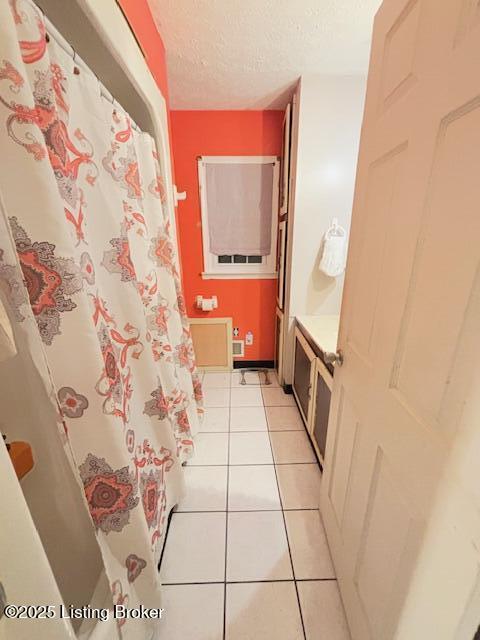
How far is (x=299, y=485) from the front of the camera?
1.47 m

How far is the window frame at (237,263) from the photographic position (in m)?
2.22

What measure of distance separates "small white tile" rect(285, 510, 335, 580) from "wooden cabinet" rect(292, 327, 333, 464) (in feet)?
1.07

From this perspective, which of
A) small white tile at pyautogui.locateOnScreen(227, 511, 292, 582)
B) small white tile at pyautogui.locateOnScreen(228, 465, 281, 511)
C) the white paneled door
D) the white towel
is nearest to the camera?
the white paneled door

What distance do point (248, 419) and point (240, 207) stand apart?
6.21 ft

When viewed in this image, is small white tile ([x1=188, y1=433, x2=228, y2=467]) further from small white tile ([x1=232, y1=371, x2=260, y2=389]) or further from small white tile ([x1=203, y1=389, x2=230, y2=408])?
small white tile ([x1=232, y1=371, x2=260, y2=389])

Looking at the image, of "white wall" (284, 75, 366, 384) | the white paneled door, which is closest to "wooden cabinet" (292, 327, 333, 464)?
"white wall" (284, 75, 366, 384)

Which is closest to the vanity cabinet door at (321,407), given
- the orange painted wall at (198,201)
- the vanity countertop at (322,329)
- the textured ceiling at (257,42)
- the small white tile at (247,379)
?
the vanity countertop at (322,329)

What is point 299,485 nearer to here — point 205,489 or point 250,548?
point 250,548

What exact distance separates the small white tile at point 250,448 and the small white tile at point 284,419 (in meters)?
0.14

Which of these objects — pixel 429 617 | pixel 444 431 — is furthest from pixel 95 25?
pixel 429 617

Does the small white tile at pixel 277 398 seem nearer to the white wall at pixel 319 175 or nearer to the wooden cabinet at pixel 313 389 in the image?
the wooden cabinet at pixel 313 389

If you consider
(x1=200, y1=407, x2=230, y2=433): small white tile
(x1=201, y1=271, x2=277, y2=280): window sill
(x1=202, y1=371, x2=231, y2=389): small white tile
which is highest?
(x1=201, y1=271, x2=277, y2=280): window sill

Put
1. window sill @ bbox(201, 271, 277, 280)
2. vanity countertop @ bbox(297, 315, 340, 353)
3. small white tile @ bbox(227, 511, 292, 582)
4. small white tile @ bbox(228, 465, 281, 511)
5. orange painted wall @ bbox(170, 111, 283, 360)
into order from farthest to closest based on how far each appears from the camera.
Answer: window sill @ bbox(201, 271, 277, 280), orange painted wall @ bbox(170, 111, 283, 360), vanity countertop @ bbox(297, 315, 340, 353), small white tile @ bbox(228, 465, 281, 511), small white tile @ bbox(227, 511, 292, 582)

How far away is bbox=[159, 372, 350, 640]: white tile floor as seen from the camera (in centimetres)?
95
